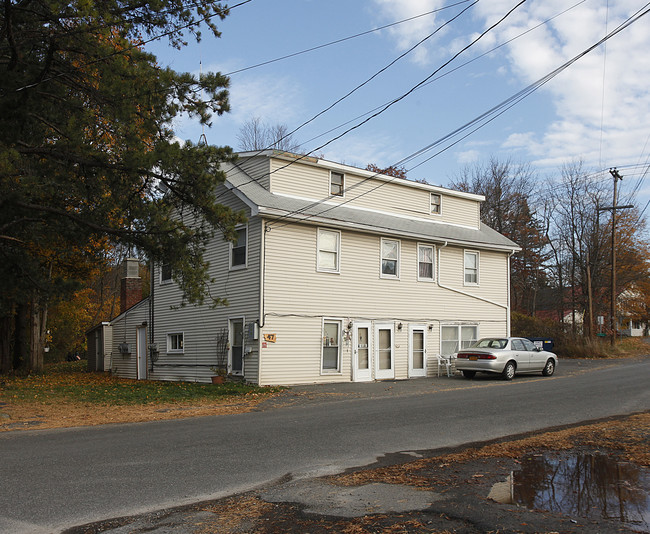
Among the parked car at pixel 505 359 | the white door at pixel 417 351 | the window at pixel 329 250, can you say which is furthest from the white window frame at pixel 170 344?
the parked car at pixel 505 359

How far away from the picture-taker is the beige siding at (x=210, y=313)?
20.0 metres

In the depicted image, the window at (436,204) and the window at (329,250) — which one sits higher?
the window at (436,204)

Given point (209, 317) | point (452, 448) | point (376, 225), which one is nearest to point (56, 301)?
point (209, 317)

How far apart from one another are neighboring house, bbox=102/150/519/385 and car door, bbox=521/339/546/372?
3.55m

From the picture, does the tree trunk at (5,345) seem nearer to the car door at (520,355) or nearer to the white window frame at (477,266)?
the white window frame at (477,266)

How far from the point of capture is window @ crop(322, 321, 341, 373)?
21.2 m

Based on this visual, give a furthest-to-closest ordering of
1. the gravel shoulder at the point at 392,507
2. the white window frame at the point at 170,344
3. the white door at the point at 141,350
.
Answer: the white door at the point at 141,350 → the white window frame at the point at 170,344 → the gravel shoulder at the point at 392,507

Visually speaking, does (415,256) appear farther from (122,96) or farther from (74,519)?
(74,519)

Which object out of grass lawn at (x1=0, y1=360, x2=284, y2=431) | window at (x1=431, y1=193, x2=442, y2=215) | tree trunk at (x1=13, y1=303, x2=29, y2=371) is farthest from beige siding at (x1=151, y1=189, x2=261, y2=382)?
window at (x1=431, y1=193, x2=442, y2=215)

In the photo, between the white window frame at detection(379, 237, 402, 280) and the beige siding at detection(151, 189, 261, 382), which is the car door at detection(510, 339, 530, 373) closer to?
Result: the white window frame at detection(379, 237, 402, 280)

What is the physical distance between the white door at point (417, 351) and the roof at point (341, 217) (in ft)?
12.2

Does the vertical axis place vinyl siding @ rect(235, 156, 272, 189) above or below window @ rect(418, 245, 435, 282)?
above

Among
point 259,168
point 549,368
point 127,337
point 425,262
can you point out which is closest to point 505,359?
point 549,368

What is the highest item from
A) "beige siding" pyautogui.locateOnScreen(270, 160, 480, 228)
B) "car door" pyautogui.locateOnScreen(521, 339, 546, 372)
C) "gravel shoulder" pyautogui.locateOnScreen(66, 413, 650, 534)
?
"beige siding" pyautogui.locateOnScreen(270, 160, 480, 228)
